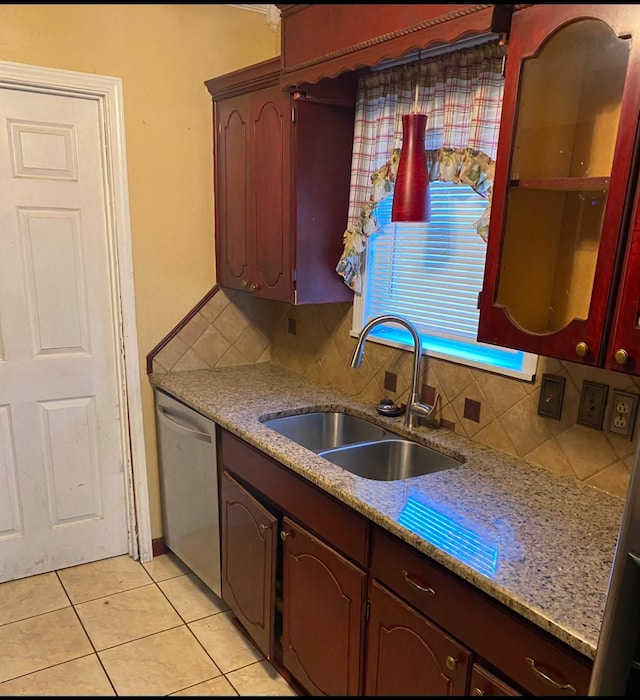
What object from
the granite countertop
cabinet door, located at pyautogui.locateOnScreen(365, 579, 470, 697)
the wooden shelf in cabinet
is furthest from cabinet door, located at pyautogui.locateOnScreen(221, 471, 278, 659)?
the wooden shelf in cabinet

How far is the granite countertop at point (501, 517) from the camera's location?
3.69 ft

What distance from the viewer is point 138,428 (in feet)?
8.87

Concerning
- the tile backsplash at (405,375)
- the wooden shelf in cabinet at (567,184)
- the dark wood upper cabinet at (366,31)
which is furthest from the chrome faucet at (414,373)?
the dark wood upper cabinet at (366,31)

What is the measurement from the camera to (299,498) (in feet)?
5.87

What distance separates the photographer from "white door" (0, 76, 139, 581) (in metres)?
2.35

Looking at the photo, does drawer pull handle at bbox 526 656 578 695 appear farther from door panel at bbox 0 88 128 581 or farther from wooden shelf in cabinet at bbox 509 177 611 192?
door panel at bbox 0 88 128 581

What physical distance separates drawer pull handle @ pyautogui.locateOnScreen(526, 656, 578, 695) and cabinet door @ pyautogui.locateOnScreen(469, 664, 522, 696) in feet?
0.28

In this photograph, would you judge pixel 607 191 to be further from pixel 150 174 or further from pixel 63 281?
pixel 63 281

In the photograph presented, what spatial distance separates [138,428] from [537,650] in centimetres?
206

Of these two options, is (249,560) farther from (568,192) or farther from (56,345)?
(568,192)

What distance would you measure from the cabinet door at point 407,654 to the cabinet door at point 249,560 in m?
0.51

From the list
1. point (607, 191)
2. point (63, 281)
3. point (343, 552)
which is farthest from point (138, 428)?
point (607, 191)

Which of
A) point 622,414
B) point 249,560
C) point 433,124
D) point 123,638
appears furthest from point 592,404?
point 123,638

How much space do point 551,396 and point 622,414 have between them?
0.21 m
